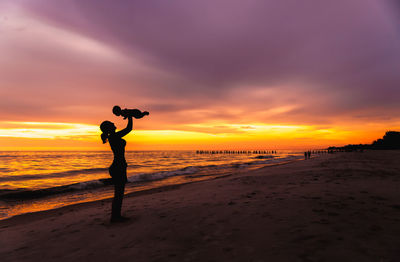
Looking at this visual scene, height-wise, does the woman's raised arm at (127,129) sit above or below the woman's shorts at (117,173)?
above

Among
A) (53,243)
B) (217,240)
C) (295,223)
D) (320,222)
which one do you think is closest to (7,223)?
(53,243)

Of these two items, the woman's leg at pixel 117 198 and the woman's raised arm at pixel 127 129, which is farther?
the woman's leg at pixel 117 198

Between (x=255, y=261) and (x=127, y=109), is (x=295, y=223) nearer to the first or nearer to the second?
(x=255, y=261)

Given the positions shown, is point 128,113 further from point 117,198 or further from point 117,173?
point 117,198

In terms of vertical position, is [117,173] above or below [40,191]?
above

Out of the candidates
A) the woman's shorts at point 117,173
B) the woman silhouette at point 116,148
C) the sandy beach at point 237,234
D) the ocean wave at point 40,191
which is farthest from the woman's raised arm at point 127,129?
the ocean wave at point 40,191

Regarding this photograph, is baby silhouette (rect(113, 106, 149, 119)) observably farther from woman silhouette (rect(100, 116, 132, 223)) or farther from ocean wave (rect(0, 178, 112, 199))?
ocean wave (rect(0, 178, 112, 199))

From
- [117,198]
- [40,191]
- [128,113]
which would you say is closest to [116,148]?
[128,113]

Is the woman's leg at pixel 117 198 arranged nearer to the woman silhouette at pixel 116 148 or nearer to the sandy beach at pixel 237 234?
the woman silhouette at pixel 116 148

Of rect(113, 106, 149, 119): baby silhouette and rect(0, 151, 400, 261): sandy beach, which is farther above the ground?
rect(113, 106, 149, 119): baby silhouette

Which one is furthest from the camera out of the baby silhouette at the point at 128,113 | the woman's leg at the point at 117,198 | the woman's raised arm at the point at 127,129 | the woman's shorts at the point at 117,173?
the woman's leg at the point at 117,198

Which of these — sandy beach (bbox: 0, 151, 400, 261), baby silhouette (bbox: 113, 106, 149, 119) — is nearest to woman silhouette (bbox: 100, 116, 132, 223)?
baby silhouette (bbox: 113, 106, 149, 119)

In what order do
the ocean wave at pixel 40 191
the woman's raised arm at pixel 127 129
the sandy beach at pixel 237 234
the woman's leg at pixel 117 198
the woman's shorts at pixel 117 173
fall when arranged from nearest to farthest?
the sandy beach at pixel 237 234 < the woman's raised arm at pixel 127 129 < the woman's shorts at pixel 117 173 < the woman's leg at pixel 117 198 < the ocean wave at pixel 40 191

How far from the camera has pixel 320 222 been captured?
4.02 metres
